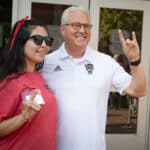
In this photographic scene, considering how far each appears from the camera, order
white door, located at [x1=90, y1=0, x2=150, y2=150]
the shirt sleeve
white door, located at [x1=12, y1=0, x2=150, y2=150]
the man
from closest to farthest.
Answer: the shirt sleeve
the man
white door, located at [x1=12, y1=0, x2=150, y2=150]
white door, located at [x1=90, y1=0, x2=150, y2=150]

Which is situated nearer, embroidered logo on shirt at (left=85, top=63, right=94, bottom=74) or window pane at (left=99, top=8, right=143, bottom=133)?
embroidered logo on shirt at (left=85, top=63, right=94, bottom=74)

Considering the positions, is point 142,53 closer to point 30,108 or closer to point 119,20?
point 119,20

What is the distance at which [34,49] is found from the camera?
11.0 feet

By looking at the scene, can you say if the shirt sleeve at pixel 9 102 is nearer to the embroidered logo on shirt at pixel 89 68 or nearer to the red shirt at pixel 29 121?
the red shirt at pixel 29 121

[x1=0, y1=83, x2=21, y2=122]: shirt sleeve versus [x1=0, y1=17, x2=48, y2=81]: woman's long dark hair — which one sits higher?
[x1=0, y1=17, x2=48, y2=81]: woman's long dark hair

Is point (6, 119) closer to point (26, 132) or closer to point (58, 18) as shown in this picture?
point (26, 132)

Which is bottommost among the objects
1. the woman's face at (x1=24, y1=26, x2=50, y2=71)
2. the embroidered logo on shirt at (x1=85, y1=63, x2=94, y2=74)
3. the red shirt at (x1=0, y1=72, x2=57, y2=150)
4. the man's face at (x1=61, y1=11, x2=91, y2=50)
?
the red shirt at (x1=0, y1=72, x2=57, y2=150)

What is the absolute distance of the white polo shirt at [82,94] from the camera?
3553 millimetres

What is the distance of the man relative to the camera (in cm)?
355

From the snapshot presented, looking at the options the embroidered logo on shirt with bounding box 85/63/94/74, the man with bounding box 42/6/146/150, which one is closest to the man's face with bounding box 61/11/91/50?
the man with bounding box 42/6/146/150

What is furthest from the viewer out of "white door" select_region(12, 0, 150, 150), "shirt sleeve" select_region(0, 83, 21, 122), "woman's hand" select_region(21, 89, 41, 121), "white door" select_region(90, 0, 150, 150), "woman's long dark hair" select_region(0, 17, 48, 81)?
"white door" select_region(90, 0, 150, 150)

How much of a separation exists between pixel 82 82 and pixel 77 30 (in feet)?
1.32

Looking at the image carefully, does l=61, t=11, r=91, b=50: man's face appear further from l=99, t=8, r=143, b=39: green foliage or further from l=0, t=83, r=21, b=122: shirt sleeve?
l=99, t=8, r=143, b=39: green foliage

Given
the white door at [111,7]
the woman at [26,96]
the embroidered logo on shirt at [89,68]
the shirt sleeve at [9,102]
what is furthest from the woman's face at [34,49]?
the white door at [111,7]
